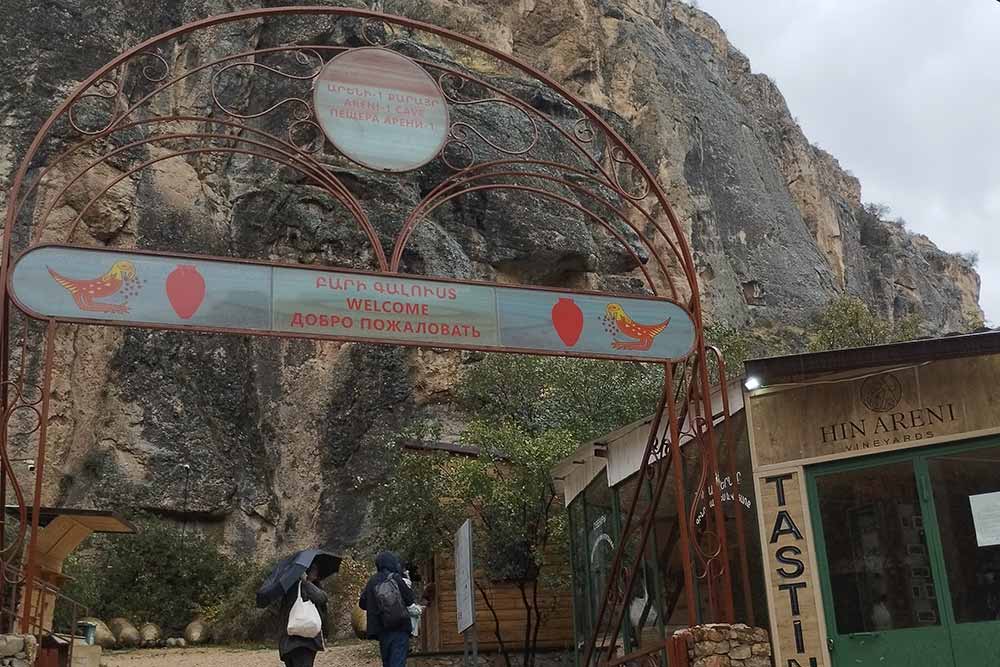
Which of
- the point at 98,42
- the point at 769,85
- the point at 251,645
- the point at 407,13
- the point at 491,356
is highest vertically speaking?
the point at 769,85

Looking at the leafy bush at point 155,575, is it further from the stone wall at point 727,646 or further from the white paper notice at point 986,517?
the white paper notice at point 986,517

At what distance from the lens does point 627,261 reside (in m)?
36.4

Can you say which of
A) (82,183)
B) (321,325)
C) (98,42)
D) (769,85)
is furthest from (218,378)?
(769,85)

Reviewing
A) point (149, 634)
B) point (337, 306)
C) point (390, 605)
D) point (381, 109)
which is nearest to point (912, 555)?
point (390, 605)

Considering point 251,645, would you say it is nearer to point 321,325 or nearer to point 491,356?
point 491,356

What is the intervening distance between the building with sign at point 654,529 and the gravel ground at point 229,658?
607 cm

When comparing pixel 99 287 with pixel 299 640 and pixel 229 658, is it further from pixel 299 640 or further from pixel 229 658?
pixel 229 658

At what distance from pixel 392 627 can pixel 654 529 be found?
112 inches

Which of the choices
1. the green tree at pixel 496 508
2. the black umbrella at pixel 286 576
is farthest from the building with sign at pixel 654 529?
the green tree at pixel 496 508

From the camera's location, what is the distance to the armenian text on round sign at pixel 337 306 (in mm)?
8594

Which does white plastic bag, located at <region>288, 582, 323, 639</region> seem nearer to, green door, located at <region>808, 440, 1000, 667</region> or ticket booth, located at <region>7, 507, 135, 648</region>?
green door, located at <region>808, 440, 1000, 667</region>

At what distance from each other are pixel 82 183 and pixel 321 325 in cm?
2198

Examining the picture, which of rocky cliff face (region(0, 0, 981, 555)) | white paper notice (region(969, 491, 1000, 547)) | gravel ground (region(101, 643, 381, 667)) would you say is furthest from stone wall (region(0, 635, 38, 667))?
rocky cliff face (region(0, 0, 981, 555))

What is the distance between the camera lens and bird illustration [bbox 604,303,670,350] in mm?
9828
